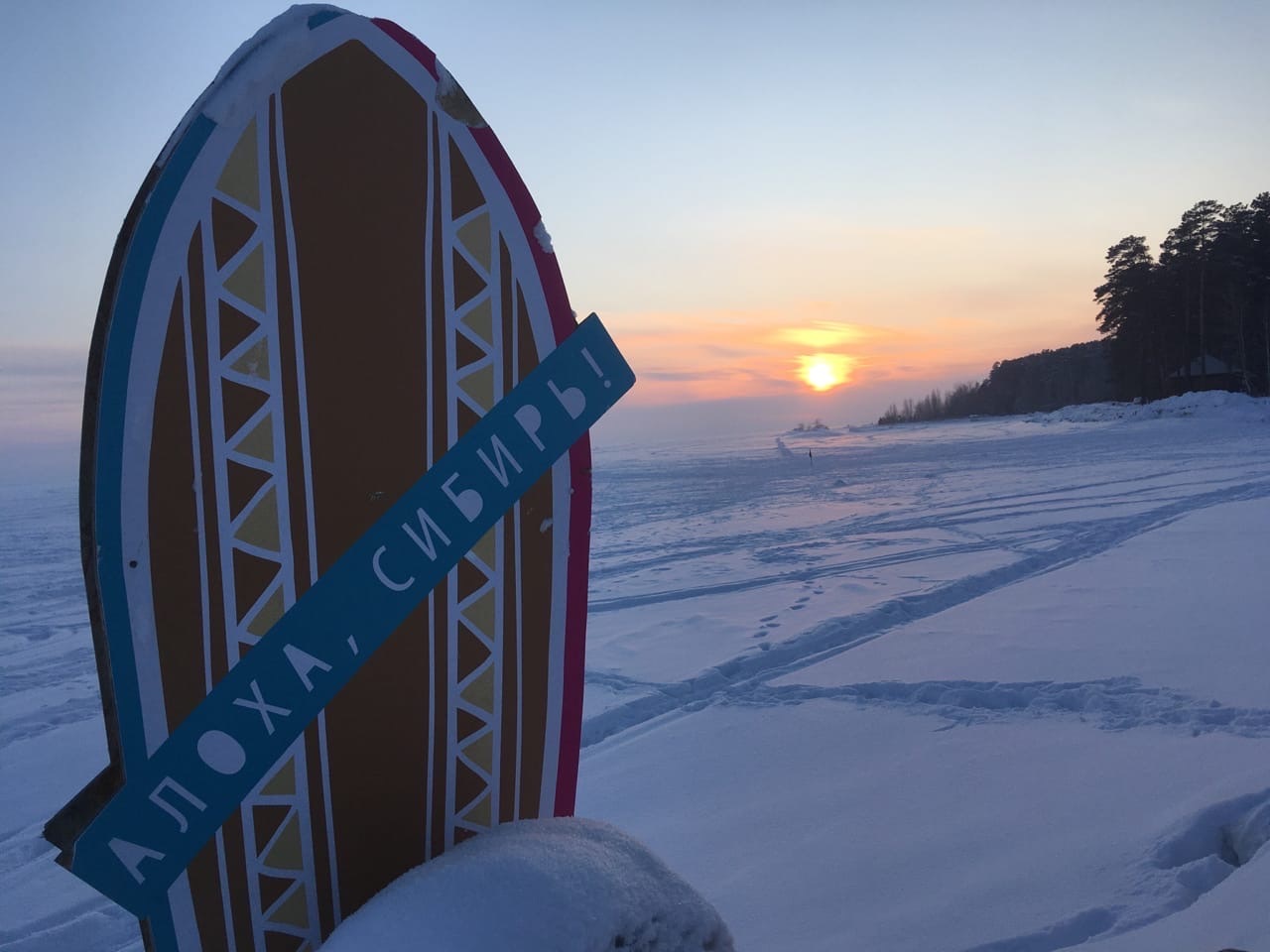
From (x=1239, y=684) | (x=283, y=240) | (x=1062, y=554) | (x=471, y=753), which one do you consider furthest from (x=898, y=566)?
(x=283, y=240)

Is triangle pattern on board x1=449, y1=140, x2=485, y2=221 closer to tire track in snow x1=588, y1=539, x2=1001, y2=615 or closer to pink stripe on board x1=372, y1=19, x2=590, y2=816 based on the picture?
pink stripe on board x1=372, y1=19, x2=590, y2=816

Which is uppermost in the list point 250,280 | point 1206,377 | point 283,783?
point 1206,377

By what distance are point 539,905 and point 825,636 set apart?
3.81 metres

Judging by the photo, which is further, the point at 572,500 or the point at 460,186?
the point at 572,500

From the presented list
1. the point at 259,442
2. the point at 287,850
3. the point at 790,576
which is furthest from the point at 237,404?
the point at 790,576

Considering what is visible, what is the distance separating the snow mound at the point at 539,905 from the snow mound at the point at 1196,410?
26.5 metres

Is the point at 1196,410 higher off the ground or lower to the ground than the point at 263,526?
higher

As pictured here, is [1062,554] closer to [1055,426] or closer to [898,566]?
[898,566]

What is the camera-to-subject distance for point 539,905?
976 millimetres

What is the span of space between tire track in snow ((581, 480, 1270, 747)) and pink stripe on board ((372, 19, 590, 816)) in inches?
77.6

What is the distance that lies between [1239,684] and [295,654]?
3700 millimetres

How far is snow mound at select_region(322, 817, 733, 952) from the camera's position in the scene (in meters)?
0.94

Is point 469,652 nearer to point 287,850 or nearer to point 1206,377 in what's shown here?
point 287,850

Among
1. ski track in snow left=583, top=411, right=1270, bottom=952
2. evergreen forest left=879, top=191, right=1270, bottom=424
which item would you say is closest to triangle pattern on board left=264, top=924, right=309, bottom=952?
ski track in snow left=583, top=411, right=1270, bottom=952
